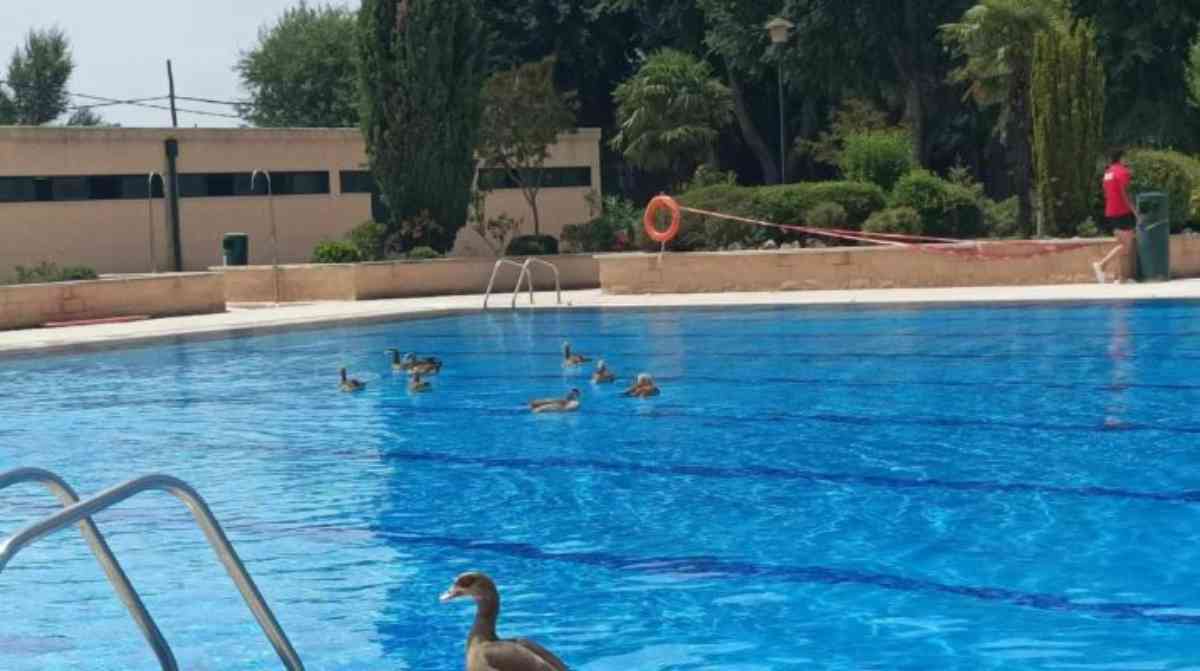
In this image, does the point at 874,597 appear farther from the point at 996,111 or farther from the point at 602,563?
the point at 996,111

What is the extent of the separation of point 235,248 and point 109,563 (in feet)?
99.7

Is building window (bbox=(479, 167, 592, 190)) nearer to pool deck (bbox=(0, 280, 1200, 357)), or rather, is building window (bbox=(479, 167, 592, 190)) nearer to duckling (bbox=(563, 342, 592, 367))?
pool deck (bbox=(0, 280, 1200, 357))

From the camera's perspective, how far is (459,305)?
29188 mm

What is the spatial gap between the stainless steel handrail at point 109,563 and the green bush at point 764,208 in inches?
1026

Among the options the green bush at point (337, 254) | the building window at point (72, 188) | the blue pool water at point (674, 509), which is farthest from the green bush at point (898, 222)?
the building window at point (72, 188)

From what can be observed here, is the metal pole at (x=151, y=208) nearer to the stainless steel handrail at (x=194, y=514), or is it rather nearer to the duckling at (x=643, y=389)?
the duckling at (x=643, y=389)

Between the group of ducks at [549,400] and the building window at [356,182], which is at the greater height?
the building window at [356,182]

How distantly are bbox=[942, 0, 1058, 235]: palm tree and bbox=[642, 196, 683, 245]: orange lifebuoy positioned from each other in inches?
242

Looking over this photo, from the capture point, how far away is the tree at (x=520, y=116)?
37625 mm

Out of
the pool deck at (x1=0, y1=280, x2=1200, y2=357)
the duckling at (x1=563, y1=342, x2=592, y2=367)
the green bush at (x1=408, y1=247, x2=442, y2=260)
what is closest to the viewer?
the duckling at (x1=563, y1=342, x2=592, y2=367)

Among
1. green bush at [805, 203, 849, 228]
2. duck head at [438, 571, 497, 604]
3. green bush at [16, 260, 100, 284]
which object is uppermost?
green bush at [805, 203, 849, 228]

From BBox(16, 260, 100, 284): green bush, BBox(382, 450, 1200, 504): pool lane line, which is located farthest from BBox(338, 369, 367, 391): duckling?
BBox(16, 260, 100, 284): green bush

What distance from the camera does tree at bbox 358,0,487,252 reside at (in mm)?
33562

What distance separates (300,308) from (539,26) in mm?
23326
